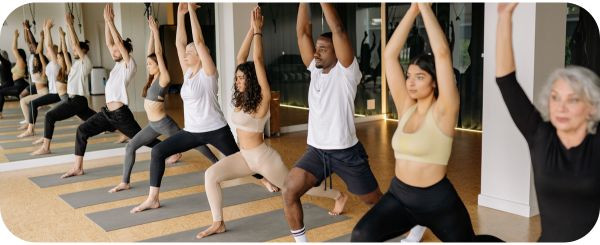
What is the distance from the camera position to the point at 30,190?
5.01 meters

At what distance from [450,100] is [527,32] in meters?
1.82

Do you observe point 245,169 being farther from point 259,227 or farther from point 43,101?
point 43,101

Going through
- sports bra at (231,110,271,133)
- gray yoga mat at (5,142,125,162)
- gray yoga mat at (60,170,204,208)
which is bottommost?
gray yoga mat at (60,170,204,208)

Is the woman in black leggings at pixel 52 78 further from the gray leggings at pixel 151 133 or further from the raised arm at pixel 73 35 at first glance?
the gray leggings at pixel 151 133

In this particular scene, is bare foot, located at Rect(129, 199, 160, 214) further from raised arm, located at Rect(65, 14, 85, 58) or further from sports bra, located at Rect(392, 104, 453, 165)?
sports bra, located at Rect(392, 104, 453, 165)

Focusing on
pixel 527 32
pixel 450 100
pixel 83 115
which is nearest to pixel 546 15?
pixel 527 32

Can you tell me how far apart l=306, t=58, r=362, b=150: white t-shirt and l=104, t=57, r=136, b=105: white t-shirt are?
2.41 m

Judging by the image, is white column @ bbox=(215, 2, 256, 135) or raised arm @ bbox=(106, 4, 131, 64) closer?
raised arm @ bbox=(106, 4, 131, 64)

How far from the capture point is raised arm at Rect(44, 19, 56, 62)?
532cm

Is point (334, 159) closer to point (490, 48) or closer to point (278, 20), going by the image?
point (490, 48)

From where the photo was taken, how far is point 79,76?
5445mm

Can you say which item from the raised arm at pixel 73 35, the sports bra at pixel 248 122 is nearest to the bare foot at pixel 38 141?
the raised arm at pixel 73 35

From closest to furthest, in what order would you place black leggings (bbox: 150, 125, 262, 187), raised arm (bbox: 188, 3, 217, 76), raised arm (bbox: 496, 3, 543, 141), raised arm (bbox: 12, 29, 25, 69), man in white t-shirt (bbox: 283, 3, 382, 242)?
1. raised arm (bbox: 496, 3, 543, 141)
2. man in white t-shirt (bbox: 283, 3, 382, 242)
3. raised arm (bbox: 188, 3, 217, 76)
4. black leggings (bbox: 150, 125, 262, 187)
5. raised arm (bbox: 12, 29, 25, 69)

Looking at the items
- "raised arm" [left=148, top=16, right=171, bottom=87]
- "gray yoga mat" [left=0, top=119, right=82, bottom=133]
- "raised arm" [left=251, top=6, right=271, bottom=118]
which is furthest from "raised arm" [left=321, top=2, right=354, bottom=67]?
"gray yoga mat" [left=0, top=119, right=82, bottom=133]
